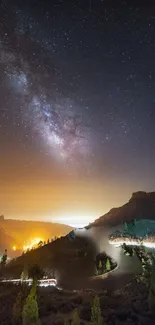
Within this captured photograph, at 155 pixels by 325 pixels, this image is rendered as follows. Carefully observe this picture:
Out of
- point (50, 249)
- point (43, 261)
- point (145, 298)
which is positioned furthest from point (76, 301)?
point (50, 249)

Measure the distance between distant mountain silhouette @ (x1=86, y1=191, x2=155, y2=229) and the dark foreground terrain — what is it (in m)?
73.1

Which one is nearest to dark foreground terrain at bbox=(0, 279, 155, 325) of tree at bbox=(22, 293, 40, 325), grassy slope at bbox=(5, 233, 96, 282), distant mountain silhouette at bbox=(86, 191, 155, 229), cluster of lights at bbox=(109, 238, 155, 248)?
tree at bbox=(22, 293, 40, 325)

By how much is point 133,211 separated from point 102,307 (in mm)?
87051

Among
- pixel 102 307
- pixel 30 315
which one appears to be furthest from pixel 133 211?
pixel 30 315

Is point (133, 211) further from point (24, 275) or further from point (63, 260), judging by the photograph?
point (24, 275)

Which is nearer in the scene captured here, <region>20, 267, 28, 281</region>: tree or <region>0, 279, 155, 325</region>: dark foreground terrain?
<region>0, 279, 155, 325</region>: dark foreground terrain

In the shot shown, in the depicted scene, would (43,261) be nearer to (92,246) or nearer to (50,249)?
(50,249)

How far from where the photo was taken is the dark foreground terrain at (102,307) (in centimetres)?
2096

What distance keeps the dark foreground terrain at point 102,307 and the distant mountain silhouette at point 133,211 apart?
240ft

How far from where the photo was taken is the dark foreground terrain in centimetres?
2096

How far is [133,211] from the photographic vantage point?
108 m

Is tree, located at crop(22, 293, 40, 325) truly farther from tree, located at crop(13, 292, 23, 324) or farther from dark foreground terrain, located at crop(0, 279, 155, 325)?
dark foreground terrain, located at crop(0, 279, 155, 325)

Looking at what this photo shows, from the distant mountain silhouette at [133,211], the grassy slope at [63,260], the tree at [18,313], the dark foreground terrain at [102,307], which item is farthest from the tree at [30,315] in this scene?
Answer: the distant mountain silhouette at [133,211]

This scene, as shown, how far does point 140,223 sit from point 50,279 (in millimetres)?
40255
